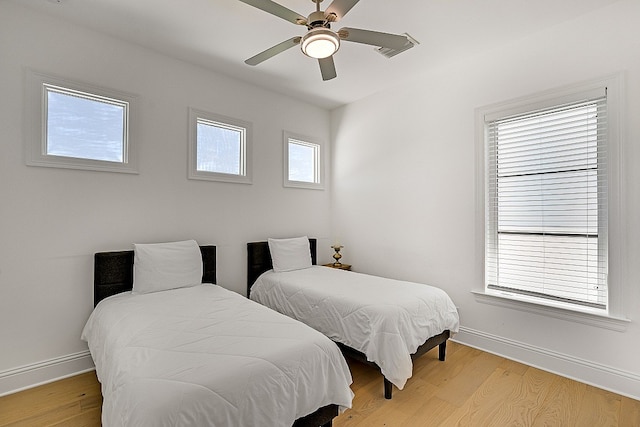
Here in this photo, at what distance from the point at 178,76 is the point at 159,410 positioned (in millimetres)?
3246

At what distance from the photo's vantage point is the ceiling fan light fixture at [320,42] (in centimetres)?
193

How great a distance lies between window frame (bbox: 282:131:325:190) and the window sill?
2.62 m

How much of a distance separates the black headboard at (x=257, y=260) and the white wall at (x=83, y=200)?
9 centimetres

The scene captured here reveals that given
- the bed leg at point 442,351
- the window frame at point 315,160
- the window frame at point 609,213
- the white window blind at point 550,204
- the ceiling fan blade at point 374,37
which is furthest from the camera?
the window frame at point 315,160

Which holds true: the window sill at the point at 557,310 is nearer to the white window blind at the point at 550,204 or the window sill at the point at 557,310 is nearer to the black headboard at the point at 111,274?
the white window blind at the point at 550,204

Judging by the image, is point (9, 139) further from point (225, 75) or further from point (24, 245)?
point (225, 75)

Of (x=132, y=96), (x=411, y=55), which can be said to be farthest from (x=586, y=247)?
(x=132, y=96)

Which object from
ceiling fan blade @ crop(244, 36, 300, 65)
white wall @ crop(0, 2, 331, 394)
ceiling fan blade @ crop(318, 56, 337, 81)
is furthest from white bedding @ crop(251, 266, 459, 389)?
ceiling fan blade @ crop(244, 36, 300, 65)

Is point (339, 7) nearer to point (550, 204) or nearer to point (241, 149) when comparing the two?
point (241, 149)

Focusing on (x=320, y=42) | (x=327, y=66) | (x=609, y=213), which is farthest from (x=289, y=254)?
(x=609, y=213)

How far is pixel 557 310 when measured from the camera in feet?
8.74

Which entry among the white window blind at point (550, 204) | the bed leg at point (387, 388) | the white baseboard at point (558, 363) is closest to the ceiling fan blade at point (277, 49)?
the white window blind at point (550, 204)

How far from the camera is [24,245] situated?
2.44m

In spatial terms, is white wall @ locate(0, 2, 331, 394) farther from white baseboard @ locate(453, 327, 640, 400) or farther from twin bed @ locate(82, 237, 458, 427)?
white baseboard @ locate(453, 327, 640, 400)
